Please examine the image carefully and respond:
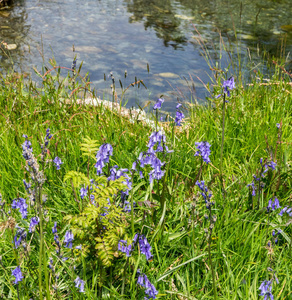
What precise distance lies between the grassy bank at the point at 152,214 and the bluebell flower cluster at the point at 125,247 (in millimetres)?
29

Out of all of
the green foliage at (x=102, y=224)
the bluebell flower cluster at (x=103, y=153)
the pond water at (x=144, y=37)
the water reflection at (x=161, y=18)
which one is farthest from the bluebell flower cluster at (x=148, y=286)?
the water reflection at (x=161, y=18)

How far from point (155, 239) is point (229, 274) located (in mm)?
497

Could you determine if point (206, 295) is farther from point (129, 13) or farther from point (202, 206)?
point (129, 13)

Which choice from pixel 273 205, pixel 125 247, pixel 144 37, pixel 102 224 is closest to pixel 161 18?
pixel 144 37

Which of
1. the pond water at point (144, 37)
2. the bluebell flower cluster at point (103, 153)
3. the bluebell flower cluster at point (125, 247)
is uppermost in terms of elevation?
the bluebell flower cluster at point (103, 153)

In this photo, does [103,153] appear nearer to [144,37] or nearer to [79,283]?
[79,283]

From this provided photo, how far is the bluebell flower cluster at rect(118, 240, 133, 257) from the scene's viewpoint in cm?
178

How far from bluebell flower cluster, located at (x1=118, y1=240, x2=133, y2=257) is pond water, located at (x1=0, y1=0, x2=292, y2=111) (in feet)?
12.5

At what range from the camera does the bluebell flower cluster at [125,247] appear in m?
1.78

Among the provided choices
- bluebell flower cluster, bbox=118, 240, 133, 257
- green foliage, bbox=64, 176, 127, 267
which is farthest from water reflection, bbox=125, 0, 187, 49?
bluebell flower cluster, bbox=118, 240, 133, 257

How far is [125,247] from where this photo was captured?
181 cm

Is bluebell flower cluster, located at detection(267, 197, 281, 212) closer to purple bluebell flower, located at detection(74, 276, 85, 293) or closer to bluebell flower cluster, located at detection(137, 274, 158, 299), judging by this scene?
bluebell flower cluster, located at detection(137, 274, 158, 299)

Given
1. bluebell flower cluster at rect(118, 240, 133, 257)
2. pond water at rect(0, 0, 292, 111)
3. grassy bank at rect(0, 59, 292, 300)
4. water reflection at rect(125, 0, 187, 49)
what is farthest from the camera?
water reflection at rect(125, 0, 187, 49)

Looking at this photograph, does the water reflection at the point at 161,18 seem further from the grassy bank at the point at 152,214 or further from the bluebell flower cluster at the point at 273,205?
the bluebell flower cluster at the point at 273,205
